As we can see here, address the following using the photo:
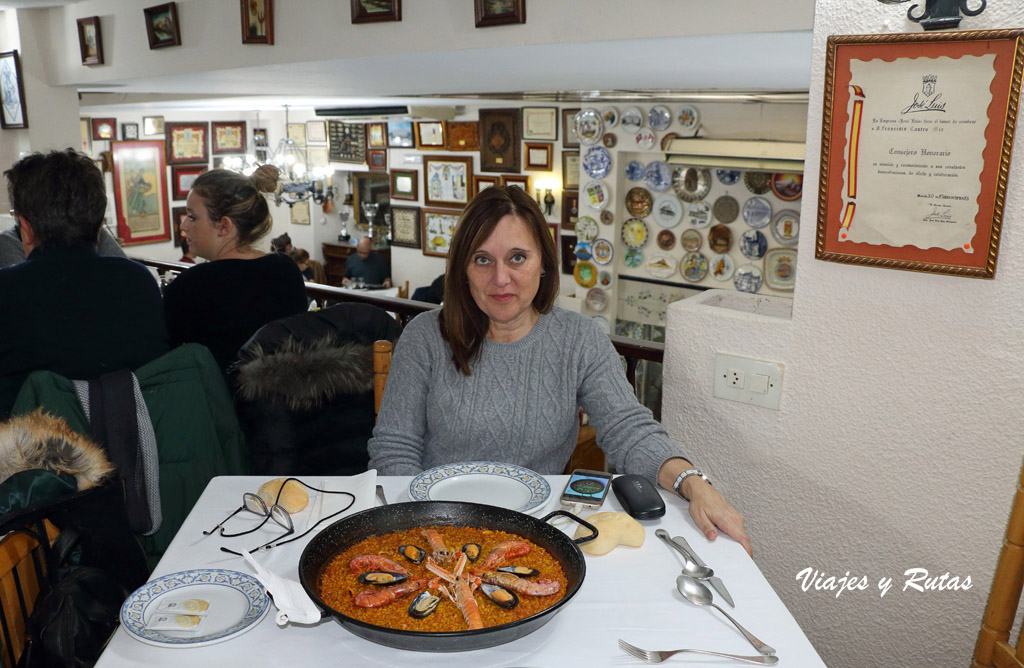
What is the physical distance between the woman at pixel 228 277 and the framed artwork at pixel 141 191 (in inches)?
313

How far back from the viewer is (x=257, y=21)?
3.48 metres

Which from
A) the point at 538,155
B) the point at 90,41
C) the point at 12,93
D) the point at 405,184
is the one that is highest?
the point at 90,41

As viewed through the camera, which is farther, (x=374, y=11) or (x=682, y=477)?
(x=374, y=11)

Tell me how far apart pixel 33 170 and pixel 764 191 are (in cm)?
578

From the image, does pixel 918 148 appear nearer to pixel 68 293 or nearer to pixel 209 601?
pixel 209 601

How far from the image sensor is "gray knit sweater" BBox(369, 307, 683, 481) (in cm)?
183

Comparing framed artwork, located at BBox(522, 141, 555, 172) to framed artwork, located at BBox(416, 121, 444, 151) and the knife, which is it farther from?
the knife

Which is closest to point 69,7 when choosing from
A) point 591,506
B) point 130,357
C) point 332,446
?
point 130,357

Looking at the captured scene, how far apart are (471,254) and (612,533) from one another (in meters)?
0.80

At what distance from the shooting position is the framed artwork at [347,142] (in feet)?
34.2

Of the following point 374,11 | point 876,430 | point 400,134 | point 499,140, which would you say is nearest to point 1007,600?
point 876,430

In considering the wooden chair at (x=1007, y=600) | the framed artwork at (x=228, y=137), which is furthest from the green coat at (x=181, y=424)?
the framed artwork at (x=228, y=137)

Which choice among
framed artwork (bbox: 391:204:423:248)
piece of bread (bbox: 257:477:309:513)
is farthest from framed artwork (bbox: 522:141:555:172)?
piece of bread (bbox: 257:477:309:513)

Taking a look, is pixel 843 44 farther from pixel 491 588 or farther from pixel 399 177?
pixel 399 177
